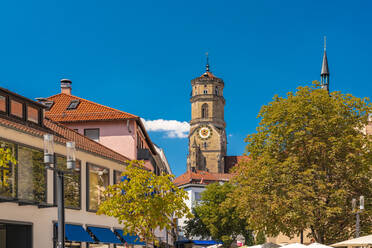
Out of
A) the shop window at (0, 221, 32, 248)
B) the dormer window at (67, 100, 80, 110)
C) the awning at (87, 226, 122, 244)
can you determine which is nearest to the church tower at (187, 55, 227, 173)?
the dormer window at (67, 100, 80, 110)

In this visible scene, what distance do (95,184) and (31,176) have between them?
25.8ft

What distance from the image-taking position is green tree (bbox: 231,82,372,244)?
114 feet

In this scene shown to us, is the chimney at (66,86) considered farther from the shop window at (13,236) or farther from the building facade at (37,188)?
the shop window at (13,236)

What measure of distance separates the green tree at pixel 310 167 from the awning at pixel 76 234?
11.4 meters

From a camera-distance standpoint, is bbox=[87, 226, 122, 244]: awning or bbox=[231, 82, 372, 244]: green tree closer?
bbox=[87, 226, 122, 244]: awning

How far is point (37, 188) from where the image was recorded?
79.9 ft

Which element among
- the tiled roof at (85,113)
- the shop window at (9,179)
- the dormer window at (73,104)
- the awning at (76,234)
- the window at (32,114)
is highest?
the dormer window at (73,104)

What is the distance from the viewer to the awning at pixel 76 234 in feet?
86.9

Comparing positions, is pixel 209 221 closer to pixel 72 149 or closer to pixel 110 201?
pixel 110 201

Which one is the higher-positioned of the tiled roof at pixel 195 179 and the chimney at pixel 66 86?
the chimney at pixel 66 86

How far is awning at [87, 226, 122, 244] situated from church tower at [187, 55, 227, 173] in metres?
121

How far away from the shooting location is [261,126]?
126ft

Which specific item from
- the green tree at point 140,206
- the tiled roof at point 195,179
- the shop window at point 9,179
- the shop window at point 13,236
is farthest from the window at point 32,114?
the tiled roof at point 195,179

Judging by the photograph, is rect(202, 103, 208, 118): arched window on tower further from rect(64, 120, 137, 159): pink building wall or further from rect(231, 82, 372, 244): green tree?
rect(231, 82, 372, 244): green tree
